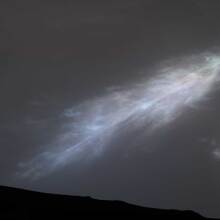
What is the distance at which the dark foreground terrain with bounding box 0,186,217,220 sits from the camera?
18.8 meters

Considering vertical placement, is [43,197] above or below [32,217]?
above

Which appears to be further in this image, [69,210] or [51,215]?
[69,210]

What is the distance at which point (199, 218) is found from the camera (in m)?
23.7

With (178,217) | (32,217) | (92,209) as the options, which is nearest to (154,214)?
(178,217)

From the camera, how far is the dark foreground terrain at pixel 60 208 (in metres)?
18.8

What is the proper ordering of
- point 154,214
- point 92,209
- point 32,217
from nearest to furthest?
point 32,217, point 92,209, point 154,214

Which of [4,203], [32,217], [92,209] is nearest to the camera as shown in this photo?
[32,217]

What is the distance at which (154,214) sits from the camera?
2292 cm

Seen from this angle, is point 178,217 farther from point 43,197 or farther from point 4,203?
point 4,203

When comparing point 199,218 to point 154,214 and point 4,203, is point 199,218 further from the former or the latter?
point 4,203

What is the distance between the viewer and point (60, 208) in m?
20.5

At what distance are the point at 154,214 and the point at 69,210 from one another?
5.26 metres

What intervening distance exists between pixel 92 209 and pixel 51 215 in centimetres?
293

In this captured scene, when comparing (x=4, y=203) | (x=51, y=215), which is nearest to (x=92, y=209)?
(x=51, y=215)
